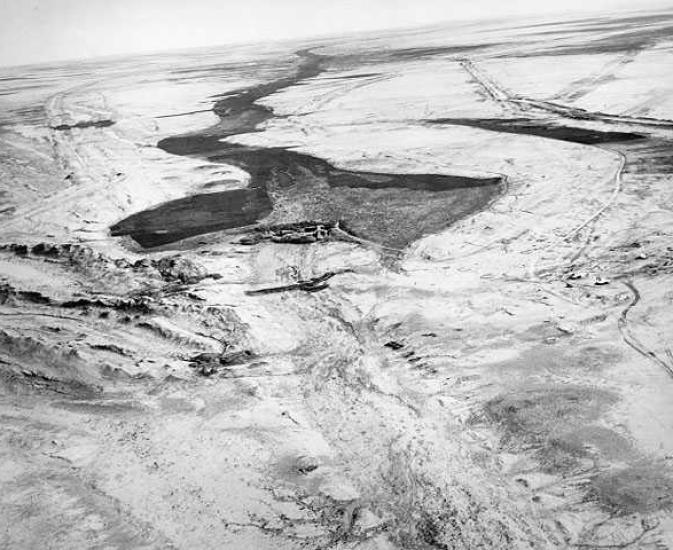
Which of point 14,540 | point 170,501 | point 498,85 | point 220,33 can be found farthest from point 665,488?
point 220,33

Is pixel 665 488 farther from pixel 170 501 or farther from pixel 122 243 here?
pixel 122 243

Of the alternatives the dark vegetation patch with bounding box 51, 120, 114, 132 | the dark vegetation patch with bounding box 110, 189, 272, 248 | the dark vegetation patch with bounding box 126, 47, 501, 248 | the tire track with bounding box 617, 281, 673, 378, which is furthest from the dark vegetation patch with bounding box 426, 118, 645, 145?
the dark vegetation patch with bounding box 51, 120, 114, 132

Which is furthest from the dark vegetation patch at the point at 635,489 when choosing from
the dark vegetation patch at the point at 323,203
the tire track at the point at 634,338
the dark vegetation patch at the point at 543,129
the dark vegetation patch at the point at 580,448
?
the dark vegetation patch at the point at 543,129

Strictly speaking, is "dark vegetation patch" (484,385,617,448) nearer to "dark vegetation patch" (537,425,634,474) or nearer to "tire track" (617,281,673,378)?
"dark vegetation patch" (537,425,634,474)

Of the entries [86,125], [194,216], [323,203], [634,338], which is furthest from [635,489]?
[86,125]

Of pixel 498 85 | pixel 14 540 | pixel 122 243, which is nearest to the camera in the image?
pixel 14 540

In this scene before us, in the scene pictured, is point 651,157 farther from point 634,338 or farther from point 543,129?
point 634,338
